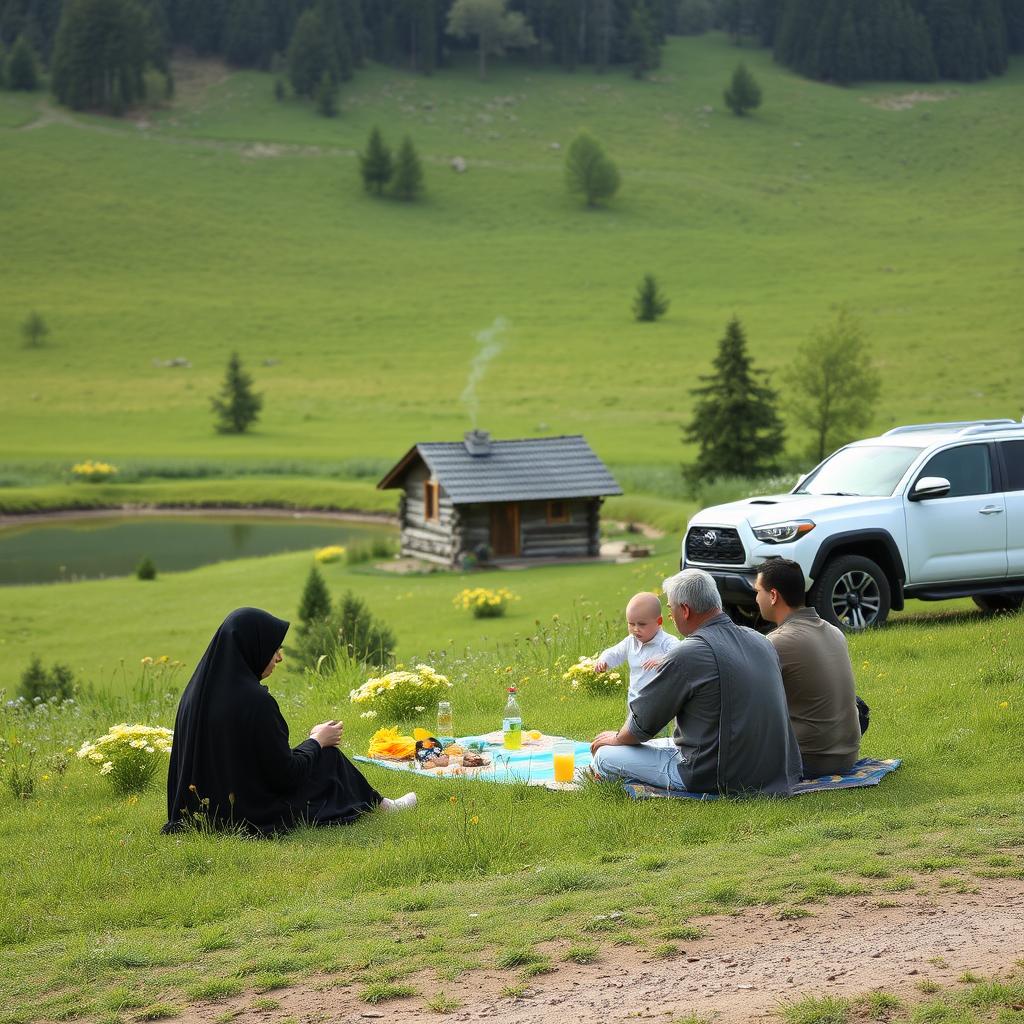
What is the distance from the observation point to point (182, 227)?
4237 inches

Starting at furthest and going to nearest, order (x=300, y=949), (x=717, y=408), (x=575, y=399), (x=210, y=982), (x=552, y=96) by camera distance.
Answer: (x=552, y=96)
(x=575, y=399)
(x=717, y=408)
(x=300, y=949)
(x=210, y=982)

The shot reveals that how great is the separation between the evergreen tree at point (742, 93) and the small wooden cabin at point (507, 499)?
116324mm

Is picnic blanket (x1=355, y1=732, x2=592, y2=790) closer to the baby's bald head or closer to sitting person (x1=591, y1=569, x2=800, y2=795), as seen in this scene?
sitting person (x1=591, y1=569, x2=800, y2=795)

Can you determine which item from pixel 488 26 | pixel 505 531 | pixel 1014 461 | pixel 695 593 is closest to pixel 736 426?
pixel 505 531

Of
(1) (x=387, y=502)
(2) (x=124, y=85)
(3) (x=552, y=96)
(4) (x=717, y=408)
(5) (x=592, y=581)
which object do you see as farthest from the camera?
(3) (x=552, y=96)

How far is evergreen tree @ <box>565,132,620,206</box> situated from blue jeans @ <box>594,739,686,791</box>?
110905mm

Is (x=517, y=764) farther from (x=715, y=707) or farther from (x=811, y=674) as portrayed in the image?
(x=811, y=674)

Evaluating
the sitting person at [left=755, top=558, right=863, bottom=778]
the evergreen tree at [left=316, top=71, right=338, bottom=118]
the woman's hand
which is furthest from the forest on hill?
the woman's hand

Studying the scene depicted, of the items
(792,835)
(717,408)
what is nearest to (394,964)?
(792,835)

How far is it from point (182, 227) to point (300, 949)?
108 meters

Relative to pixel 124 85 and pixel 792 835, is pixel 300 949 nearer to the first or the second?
pixel 792 835

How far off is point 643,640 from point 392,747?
2.26 m

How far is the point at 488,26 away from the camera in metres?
157

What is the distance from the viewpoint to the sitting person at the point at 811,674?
333 inches
